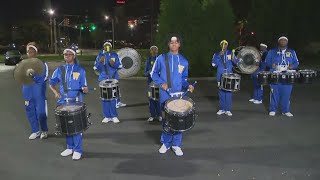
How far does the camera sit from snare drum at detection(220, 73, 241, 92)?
9.08m

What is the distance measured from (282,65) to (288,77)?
0.41 m

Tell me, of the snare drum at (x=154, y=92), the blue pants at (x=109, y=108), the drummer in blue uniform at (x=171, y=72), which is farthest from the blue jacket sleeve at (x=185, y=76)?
the blue pants at (x=109, y=108)

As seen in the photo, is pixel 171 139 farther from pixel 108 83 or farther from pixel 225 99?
pixel 225 99

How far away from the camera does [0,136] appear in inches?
311

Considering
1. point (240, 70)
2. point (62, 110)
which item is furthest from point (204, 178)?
point (240, 70)

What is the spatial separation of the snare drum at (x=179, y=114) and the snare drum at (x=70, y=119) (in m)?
1.46

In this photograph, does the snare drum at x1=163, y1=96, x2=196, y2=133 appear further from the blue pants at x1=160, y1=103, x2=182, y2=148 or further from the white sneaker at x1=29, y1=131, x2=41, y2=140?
the white sneaker at x1=29, y1=131, x2=41, y2=140

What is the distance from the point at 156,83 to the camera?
6355 mm

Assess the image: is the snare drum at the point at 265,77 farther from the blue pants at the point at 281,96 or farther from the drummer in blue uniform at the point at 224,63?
the drummer in blue uniform at the point at 224,63

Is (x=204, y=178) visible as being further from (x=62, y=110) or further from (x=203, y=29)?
(x=203, y=29)

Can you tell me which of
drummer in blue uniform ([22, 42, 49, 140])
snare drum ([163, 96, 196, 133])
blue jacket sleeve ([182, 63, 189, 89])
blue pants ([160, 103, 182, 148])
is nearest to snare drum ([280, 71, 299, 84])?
blue jacket sleeve ([182, 63, 189, 89])

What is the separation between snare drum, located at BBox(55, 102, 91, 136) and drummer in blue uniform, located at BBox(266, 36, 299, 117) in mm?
5363

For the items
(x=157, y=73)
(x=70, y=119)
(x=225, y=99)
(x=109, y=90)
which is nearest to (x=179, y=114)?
(x=157, y=73)

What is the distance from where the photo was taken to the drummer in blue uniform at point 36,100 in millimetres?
7258
